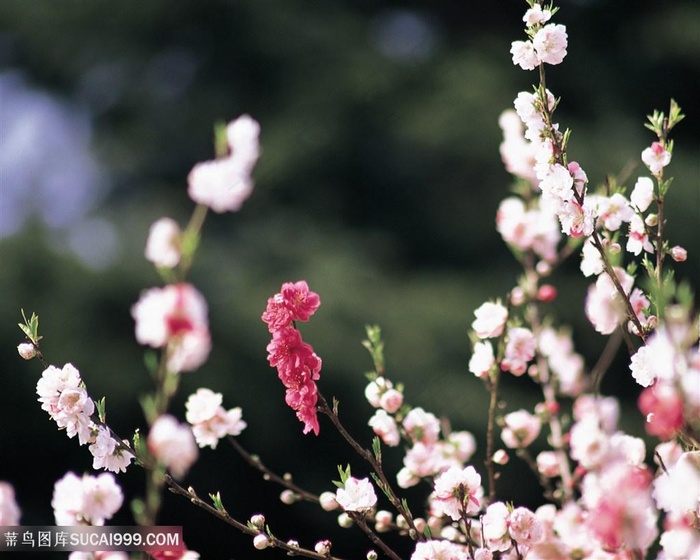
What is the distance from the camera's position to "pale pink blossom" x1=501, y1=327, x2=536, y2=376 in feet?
2.65

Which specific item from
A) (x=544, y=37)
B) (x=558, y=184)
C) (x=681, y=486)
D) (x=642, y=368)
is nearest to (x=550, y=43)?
(x=544, y=37)

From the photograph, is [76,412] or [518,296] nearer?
[76,412]

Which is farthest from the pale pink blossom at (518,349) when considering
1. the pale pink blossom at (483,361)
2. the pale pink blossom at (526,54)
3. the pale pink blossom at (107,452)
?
the pale pink blossom at (107,452)

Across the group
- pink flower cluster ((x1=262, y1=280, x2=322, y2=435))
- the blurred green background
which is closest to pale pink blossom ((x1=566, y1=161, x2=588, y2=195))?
pink flower cluster ((x1=262, y1=280, x2=322, y2=435))

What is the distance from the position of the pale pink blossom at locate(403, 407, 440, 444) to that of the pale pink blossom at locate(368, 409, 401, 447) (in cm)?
1

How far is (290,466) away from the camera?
2898 millimetres

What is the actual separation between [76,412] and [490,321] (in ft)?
1.20

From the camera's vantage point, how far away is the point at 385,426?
0.80 metres

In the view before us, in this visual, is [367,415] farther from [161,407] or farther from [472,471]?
[161,407]

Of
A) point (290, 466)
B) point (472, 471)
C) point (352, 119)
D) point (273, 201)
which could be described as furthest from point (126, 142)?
point (472, 471)

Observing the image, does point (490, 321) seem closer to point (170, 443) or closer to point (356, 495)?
point (356, 495)

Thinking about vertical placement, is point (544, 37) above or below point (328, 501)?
above

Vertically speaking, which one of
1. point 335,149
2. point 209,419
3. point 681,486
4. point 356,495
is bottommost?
point 681,486

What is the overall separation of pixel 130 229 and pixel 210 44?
3.44 ft
